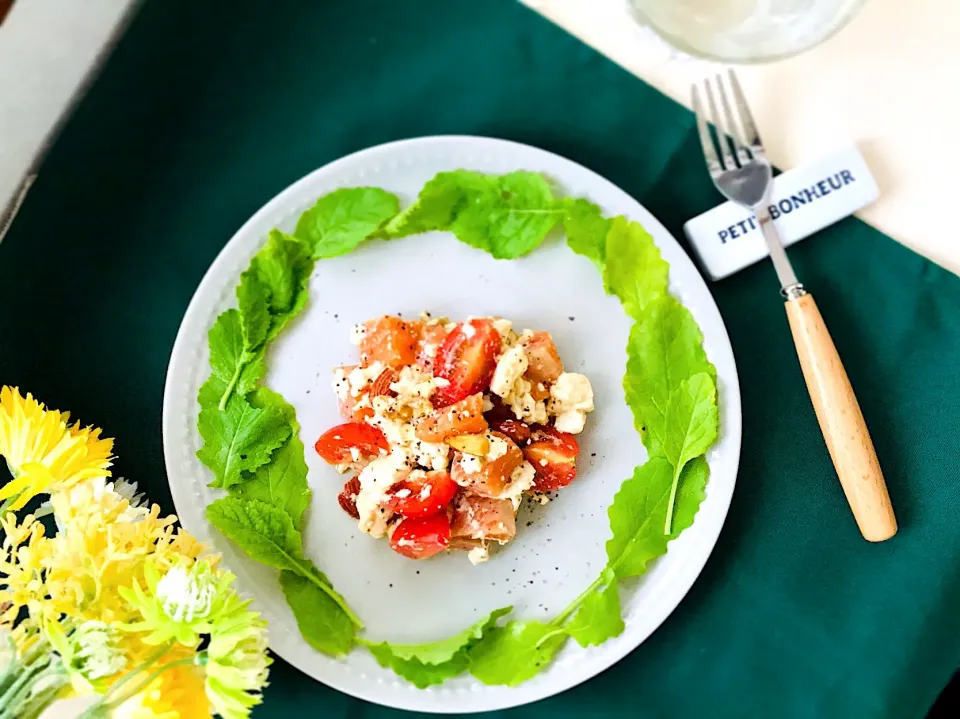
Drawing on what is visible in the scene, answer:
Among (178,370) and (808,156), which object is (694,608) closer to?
(808,156)

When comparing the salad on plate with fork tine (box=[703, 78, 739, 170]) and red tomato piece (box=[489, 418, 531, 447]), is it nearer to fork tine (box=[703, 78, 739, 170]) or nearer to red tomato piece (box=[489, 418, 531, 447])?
red tomato piece (box=[489, 418, 531, 447])

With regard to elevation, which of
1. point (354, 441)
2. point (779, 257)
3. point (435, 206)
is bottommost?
point (354, 441)

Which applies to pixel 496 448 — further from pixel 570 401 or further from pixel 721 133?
pixel 721 133

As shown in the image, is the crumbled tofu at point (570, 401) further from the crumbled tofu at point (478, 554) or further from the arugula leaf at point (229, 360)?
the arugula leaf at point (229, 360)

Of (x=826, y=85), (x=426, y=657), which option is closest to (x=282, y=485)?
(x=426, y=657)

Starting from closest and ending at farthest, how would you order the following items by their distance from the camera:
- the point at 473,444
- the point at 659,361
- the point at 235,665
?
the point at 235,665 → the point at 473,444 → the point at 659,361

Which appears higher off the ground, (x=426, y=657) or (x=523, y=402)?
(x=523, y=402)

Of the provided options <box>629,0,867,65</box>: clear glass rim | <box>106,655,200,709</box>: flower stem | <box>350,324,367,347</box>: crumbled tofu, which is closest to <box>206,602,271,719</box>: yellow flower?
<box>106,655,200,709</box>: flower stem
